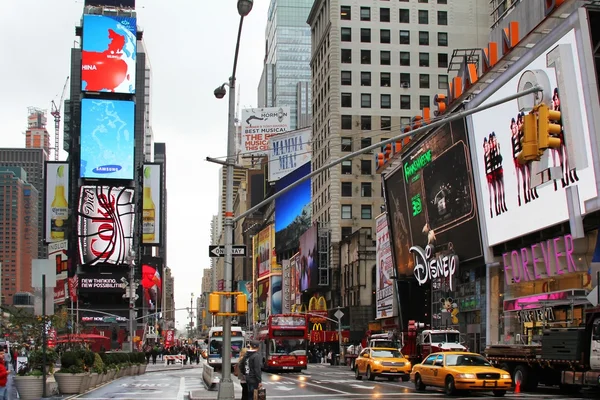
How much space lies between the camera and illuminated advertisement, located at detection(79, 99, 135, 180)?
131m

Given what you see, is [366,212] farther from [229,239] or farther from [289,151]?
[229,239]

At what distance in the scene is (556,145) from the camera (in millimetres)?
14570

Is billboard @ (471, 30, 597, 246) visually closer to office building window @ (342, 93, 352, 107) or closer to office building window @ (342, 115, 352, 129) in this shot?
office building window @ (342, 115, 352, 129)

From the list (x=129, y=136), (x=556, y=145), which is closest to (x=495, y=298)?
(x=556, y=145)

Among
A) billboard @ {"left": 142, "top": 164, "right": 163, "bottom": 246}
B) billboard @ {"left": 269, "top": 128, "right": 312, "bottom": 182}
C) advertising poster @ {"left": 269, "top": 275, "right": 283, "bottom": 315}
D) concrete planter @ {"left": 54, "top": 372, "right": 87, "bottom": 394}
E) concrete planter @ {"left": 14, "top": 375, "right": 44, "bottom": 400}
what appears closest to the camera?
concrete planter @ {"left": 14, "top": 375, "right": 44, "bottom": 400}

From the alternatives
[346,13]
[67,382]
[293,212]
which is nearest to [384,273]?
[346,13]

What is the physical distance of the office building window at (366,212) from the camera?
102375mm

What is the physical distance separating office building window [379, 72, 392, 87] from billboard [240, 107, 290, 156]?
256 feet

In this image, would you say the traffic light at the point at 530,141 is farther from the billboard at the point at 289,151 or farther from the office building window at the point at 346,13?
the billboard at the point at 289,151

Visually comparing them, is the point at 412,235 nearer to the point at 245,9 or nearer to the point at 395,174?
the point at 395,174

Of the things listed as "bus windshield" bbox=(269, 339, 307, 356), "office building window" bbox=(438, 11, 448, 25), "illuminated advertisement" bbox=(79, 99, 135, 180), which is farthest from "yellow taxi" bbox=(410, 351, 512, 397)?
"illuminated advertisement" bbox=(79, 99, 135, 180)

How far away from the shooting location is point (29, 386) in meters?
25.7

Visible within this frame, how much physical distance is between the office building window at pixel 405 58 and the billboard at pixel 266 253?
60.5m

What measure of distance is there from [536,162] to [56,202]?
375ft
